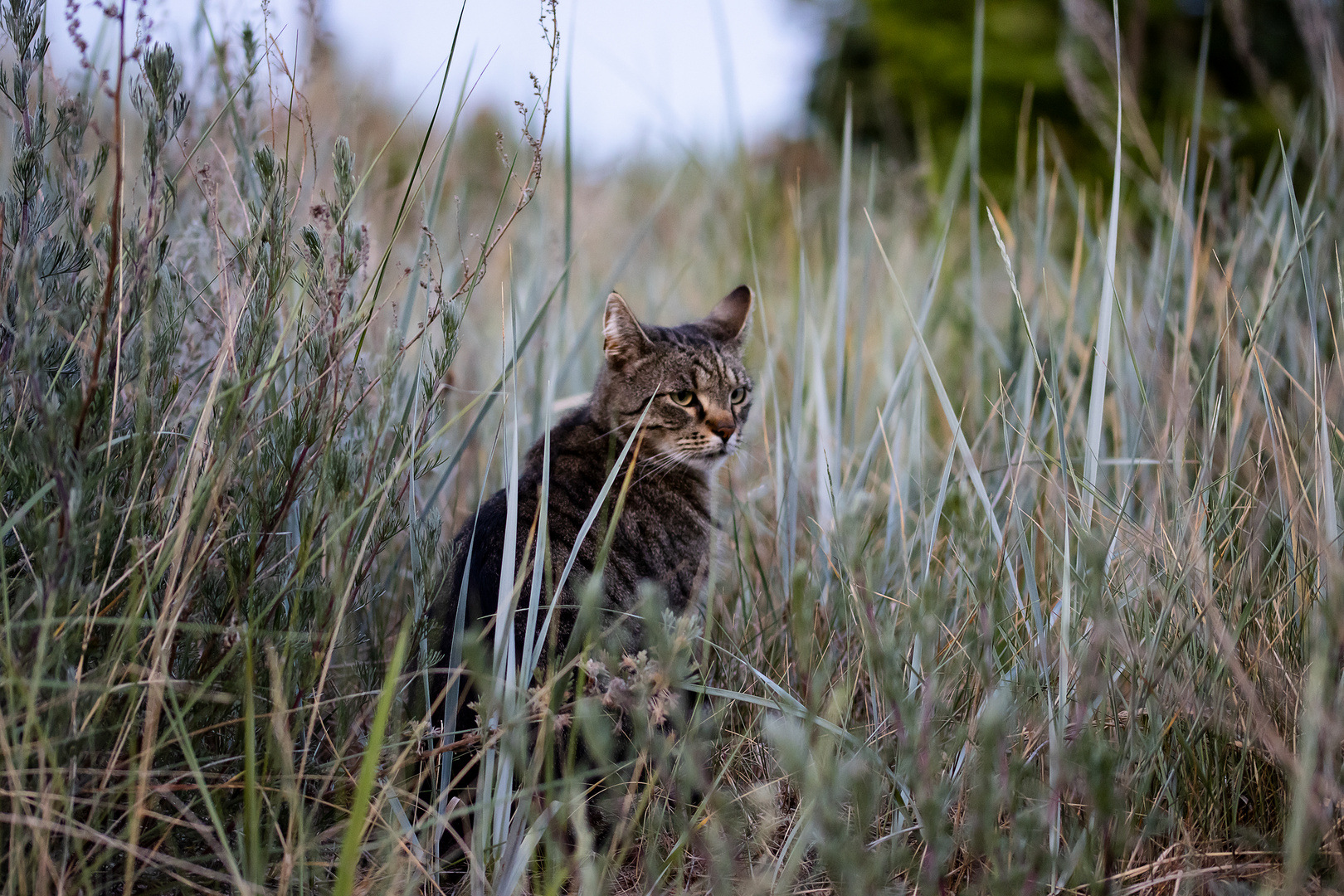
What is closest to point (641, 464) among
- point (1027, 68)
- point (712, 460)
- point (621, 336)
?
point (712, 460)

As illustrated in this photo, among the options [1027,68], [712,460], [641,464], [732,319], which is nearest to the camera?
[641,464]

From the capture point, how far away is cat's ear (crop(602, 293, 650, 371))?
231cm

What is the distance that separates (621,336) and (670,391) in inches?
7.6

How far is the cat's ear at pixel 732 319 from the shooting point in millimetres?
2615

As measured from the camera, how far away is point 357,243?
5.10 ft

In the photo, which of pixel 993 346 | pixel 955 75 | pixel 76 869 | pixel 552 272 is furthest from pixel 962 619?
pixel 955 75

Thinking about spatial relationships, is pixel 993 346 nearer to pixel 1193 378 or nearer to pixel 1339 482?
pixel 1193 378

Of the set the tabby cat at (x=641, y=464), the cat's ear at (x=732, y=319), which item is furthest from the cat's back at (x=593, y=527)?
the cat's ear at (x=732, y=319)

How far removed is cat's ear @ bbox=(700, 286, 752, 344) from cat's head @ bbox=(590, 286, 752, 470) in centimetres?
10

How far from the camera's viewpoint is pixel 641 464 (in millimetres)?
2332

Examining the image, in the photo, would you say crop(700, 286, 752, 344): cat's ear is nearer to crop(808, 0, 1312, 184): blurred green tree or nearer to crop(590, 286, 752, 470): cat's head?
crop(590, 286, 752, 470): cat's head

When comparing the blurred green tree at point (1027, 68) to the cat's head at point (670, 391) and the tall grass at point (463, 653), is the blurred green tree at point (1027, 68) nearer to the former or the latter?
the cat's head at point (670, 391)

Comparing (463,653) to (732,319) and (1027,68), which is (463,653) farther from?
(1027,68)

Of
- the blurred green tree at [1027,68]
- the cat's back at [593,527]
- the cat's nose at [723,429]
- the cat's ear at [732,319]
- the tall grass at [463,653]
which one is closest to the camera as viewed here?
the tall grass at [463,653]
